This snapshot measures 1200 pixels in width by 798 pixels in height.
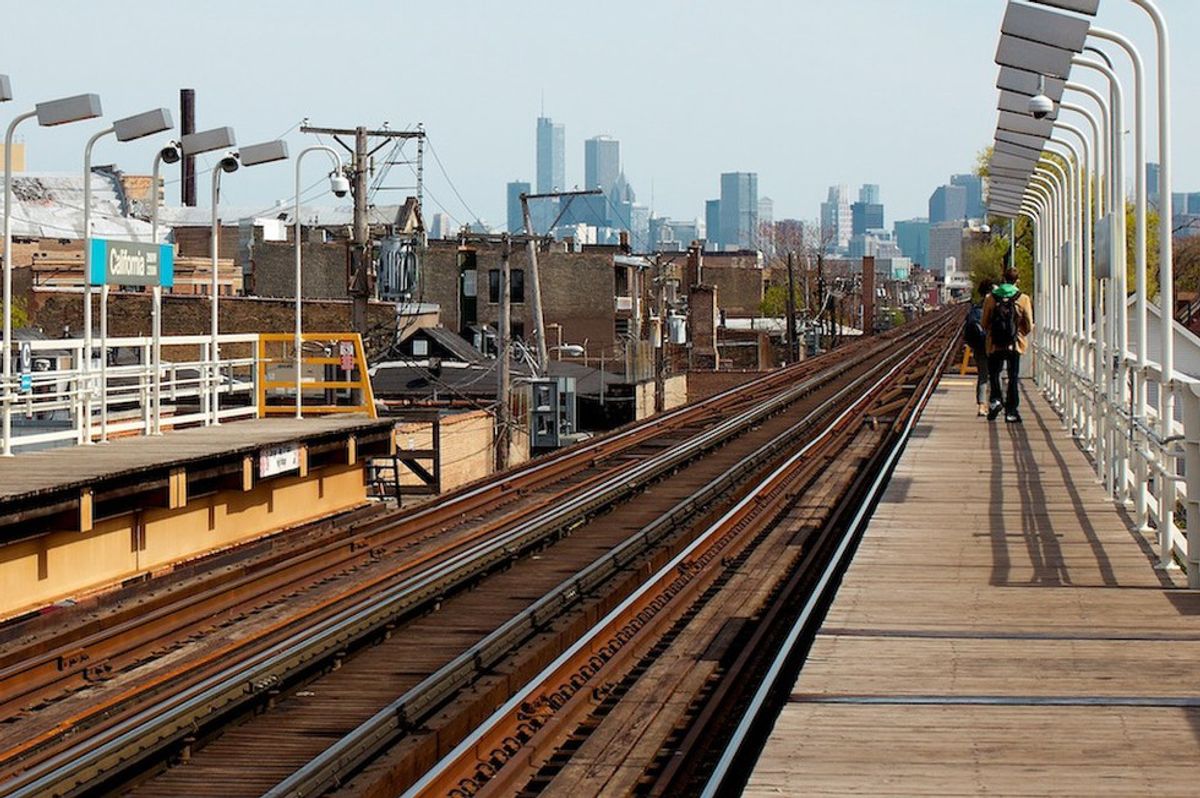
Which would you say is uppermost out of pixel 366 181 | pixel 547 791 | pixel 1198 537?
pixel 366 181

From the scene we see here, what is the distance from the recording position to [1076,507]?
579 inches


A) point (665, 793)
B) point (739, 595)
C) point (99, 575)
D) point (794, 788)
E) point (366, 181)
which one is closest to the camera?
point (794, 788)

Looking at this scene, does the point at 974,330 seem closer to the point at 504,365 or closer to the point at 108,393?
the point at 108,393

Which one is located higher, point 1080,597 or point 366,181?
point 366,181

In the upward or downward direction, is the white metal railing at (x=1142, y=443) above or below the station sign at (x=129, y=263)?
below

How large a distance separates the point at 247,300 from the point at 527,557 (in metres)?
45.6

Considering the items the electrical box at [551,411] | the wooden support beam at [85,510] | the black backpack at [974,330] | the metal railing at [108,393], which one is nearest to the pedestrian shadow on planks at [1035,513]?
the black backpack at [974,330]

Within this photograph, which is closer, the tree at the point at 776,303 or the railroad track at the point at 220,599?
the railroad track at the point at 220,599

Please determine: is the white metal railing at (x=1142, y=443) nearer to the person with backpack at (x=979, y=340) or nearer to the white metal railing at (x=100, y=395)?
the person with backpack at (x=979, y=340)

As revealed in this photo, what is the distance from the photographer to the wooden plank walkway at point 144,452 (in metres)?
14.7

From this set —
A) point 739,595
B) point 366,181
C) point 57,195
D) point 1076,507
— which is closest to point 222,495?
point 739,595

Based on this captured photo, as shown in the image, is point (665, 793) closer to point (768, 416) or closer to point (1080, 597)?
point (1080, 597)

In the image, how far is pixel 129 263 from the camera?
18.1 meters

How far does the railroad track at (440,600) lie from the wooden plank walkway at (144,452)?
151 centimetres
